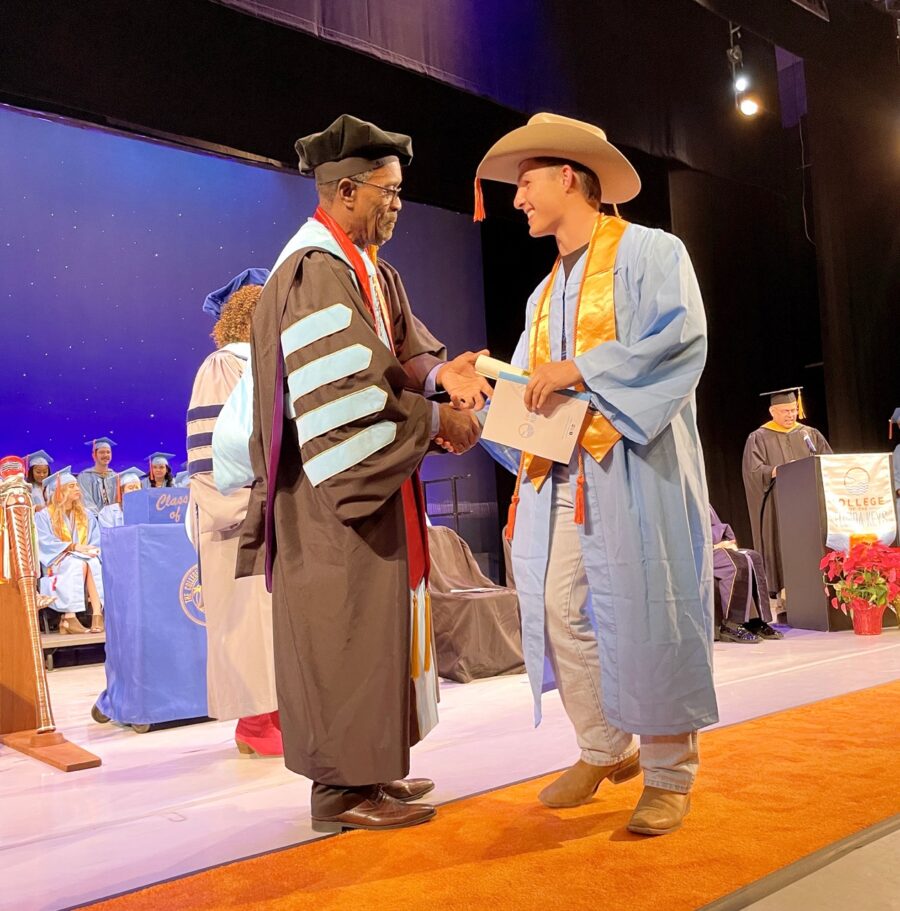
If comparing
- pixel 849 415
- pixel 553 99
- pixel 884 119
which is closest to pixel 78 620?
pixel 553 99

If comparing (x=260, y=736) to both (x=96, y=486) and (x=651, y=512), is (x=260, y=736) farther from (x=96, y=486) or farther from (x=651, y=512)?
(x=96, y=486)

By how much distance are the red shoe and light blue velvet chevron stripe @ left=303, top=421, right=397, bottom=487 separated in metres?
1.53

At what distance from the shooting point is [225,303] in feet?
12.3

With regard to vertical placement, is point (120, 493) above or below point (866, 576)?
above

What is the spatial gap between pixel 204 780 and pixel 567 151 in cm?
219

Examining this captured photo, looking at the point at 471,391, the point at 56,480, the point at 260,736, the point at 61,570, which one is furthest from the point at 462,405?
the point at 56,480

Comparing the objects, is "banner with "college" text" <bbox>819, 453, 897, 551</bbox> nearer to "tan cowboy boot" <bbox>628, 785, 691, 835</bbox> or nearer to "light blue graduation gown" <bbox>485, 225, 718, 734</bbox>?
"light blue graduation gown" <bbox>485, 225, 718, 734</bbox>

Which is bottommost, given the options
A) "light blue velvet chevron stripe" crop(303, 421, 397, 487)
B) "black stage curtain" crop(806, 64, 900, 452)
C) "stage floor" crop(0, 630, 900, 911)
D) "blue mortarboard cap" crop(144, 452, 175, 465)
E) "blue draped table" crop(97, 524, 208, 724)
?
"stage floor" crop(0, 630, 900, 911)

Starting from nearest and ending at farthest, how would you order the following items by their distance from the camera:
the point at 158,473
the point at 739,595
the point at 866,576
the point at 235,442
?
the point at 235,442 → the point at 866,576 → the point at 739,595 → the point at 158,473

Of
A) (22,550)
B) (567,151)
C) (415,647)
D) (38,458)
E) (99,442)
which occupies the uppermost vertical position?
(567,151)

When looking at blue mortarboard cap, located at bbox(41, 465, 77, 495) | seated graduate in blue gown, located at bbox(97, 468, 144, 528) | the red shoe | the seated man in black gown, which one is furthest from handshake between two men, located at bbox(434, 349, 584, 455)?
seated graduate in blue gown, located at bbox(97, 468, 144, 528)

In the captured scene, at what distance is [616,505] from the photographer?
2.20 m

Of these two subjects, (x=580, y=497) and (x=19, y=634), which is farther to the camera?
(x=19, y=634)

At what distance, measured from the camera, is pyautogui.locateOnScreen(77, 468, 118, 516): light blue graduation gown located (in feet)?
27.0
